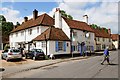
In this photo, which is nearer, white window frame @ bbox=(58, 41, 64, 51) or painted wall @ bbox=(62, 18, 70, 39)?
white window frame @ bbox=(58, 41, 64, 51)

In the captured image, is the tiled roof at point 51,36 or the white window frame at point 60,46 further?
the white window frame at point 60,46

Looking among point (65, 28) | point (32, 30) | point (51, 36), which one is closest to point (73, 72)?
point (51, 36)

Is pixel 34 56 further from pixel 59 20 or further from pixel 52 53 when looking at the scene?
pixel 59 20

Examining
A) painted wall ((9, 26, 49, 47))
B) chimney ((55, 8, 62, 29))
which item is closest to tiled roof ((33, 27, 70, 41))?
painted wall ((9, 26, 49, 47))

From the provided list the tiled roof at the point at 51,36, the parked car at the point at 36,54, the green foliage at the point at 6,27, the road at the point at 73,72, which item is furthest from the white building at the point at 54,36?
the green foliage at the point at 6,27

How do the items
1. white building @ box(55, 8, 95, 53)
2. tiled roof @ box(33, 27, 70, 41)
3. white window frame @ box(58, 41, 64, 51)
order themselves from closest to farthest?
tiled roof @ box(33, 27, 70, 41), white window frame @ box(58, 41, 64, 51), white building @ box(55, 8, 95, 53)

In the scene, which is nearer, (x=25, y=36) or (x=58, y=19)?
(x=58, y=19)

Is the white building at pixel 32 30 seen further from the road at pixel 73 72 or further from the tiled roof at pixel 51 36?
the road at pixel 73 72

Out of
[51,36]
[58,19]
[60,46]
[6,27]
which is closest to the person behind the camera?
[51,36]

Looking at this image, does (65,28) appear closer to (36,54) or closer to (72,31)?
(72,31)

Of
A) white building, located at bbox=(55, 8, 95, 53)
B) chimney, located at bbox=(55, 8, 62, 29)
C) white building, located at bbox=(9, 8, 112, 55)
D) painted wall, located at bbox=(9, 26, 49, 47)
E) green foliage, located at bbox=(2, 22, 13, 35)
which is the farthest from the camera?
green foliage, located at bbox=(2, 22, 13, 35)

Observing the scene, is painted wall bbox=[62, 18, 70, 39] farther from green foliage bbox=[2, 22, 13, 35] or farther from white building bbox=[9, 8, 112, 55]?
green foliage bbox=[2, 22, 13, 35]

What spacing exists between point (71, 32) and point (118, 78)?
25.9m

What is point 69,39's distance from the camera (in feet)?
118
